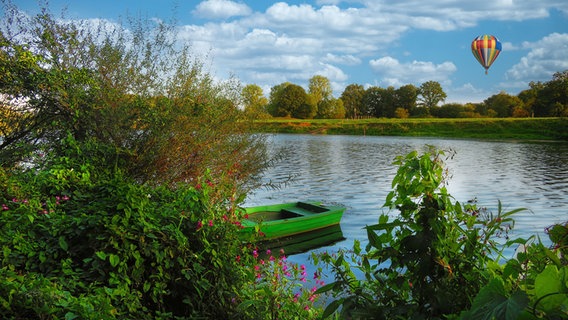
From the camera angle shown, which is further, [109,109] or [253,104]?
[253,104]

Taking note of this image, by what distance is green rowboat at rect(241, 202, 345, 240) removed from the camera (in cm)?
1251

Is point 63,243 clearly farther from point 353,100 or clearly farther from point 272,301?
point 353,100

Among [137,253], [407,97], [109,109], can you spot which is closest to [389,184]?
[109,109]

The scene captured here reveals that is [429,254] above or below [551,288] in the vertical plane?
below

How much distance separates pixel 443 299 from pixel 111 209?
276cm

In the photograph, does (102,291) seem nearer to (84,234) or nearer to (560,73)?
(84,234)

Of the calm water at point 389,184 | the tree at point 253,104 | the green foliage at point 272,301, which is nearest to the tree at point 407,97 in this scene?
the calm water at point 389,184

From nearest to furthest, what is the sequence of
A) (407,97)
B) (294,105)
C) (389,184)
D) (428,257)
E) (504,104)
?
(428,257) < (389,184) < (504,104) < (294,105) < (407,97)

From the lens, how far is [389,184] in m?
24.4

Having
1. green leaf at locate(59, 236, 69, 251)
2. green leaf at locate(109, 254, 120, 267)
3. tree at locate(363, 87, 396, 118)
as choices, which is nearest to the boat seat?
green leaf at locate(59, 236, 69, 251)

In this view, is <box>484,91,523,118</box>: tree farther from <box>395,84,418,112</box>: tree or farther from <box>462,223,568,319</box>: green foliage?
<box>462,223,568,319</box>: green foliage

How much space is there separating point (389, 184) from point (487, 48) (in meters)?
30.8

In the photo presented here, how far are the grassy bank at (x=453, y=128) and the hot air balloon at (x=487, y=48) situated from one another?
18.2 meters

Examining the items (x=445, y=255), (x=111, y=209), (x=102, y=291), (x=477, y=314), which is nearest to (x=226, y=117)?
(x=111, y=209)
